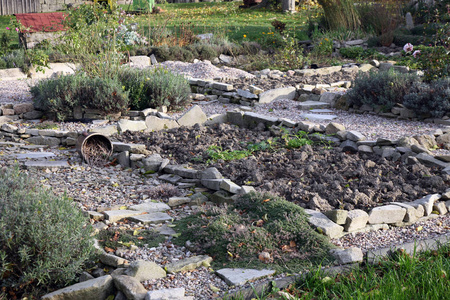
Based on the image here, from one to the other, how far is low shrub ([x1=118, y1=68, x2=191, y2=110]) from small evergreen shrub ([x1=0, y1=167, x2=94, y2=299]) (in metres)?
4.71

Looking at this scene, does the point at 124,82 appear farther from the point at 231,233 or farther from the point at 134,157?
the point at 231,233

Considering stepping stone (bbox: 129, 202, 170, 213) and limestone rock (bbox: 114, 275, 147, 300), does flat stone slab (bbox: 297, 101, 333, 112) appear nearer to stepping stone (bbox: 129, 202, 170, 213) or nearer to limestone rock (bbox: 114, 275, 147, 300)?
stepping stone (bbox: 129, 202, 170, 213)

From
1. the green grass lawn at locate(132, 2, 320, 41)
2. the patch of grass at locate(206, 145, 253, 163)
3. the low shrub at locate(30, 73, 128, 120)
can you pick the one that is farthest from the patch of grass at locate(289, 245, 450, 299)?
the green grass lawn at locate(132, 2, 320, 41)

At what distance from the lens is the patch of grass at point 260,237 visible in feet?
10.4

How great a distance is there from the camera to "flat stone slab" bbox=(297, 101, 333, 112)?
316 inches

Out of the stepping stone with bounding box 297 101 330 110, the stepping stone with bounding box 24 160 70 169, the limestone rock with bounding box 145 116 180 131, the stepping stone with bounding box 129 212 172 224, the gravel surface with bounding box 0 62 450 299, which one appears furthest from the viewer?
the stepping stone with bounding box 297 101 330 110

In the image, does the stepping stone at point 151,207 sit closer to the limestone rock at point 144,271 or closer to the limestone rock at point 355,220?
the limestone rock at point 144,271

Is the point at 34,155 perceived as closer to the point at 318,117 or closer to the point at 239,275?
the point at 239,275

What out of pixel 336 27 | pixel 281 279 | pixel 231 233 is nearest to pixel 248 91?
pixel 231 233

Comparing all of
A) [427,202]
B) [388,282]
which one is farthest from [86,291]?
[427,202]

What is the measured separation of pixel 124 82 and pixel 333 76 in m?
4.68


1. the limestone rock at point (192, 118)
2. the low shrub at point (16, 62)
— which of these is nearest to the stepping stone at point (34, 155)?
the limestone rock at point (192, 118)

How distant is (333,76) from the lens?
10164 mm

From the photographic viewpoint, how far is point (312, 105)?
811 centimetres
